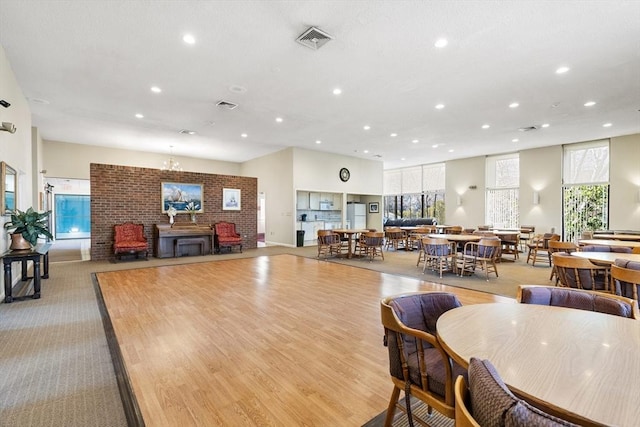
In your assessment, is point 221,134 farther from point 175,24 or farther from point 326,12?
point 326,12

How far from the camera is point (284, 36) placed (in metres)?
3.97

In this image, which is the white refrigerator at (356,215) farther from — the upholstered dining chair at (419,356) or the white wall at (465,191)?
the upholstered dining chair at (419,356)

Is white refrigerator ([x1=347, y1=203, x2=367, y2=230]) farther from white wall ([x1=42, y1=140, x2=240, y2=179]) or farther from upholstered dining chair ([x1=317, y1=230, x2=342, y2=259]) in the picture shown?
white wall ([x1=42, y1=140, x2=240, y2=179])

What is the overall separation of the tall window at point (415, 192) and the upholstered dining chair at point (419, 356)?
12.8m

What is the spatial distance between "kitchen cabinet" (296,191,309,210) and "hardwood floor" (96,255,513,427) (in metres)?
6.24

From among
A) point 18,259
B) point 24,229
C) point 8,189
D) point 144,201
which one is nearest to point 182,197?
point 144,201

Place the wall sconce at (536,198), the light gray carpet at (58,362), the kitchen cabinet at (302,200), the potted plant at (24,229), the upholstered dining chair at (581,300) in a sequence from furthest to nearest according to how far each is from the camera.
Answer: the kitchen cabinet at (302,200) < the wall sconce at (536,198) < the potted plant at (24,229) < the light gray carpet at (58,362) < the upholstered dining chair at (581,300)

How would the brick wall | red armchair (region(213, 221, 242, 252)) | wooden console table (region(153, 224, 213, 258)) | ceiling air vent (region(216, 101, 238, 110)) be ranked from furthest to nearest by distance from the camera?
red armchair (region(213, 221, 242, 252)) → wooden console table (region(153, 224, 213, 258)) → the brick wall → ceiling air vent (region(216, 101, 238, 110))

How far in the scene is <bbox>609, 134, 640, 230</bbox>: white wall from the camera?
881 cm

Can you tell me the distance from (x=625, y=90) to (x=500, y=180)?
6.50 m

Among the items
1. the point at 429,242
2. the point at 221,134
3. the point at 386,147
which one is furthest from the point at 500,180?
the point at 221,134

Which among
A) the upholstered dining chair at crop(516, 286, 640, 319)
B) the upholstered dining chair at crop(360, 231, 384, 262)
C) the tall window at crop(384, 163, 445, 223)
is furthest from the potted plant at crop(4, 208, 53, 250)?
the tall window at crop(384, 163, 445, 223)

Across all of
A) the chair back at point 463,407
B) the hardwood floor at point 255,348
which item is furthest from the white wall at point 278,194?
the chair back at point 463,407

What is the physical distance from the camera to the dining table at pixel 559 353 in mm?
877
